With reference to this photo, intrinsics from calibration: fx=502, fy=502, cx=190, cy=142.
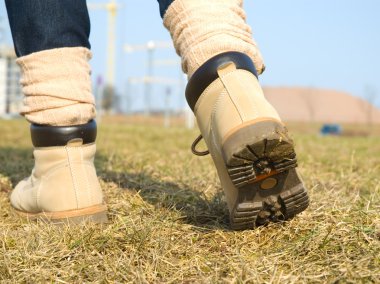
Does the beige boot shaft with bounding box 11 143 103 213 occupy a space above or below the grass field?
above

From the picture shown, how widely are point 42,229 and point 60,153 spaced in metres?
0.19

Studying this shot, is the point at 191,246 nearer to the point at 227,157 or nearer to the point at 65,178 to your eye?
the point at 227,157

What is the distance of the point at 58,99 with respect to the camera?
117 centimetres

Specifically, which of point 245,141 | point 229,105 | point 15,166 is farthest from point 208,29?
point 15,166

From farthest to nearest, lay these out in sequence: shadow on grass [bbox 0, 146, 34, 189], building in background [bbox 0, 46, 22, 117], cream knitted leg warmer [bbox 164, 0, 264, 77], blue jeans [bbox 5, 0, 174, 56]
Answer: building in background [bbox 0, 46, 22, 117] < shadow on grass [bbox 0, 146, 34, 189] < blue jeans [bbox 5, 0, 174, 56] < cream knitted leg warmer [bbox 164, 0, 264, 77]

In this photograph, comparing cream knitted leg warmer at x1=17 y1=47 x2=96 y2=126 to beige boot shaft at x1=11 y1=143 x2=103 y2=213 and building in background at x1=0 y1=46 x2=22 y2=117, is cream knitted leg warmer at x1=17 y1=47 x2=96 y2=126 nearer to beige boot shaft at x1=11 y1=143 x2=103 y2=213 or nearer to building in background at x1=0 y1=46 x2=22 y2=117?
beige boot shaft at x1=11 y1=143 x2=103 y2=213

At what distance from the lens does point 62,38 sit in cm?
118

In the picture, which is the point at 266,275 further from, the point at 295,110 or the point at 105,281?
the point at 295,110

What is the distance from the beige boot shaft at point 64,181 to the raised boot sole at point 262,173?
39 centimetres

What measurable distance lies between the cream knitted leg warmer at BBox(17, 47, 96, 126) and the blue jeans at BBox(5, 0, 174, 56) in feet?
0.06

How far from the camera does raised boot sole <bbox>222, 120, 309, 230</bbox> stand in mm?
889

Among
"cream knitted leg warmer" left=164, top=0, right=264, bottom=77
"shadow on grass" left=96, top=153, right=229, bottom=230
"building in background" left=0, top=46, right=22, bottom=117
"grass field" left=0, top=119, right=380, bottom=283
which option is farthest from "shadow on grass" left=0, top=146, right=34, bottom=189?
"building in background" left=0, top=46, right=22, bottom=117

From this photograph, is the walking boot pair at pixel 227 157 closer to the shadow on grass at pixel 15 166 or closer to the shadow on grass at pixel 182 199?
the shadow on grass at pixel 182 199

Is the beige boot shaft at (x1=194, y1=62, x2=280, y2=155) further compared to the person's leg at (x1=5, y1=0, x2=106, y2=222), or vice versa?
the person's leg at (x1=5, y1=0, x2=106, y2=222)
